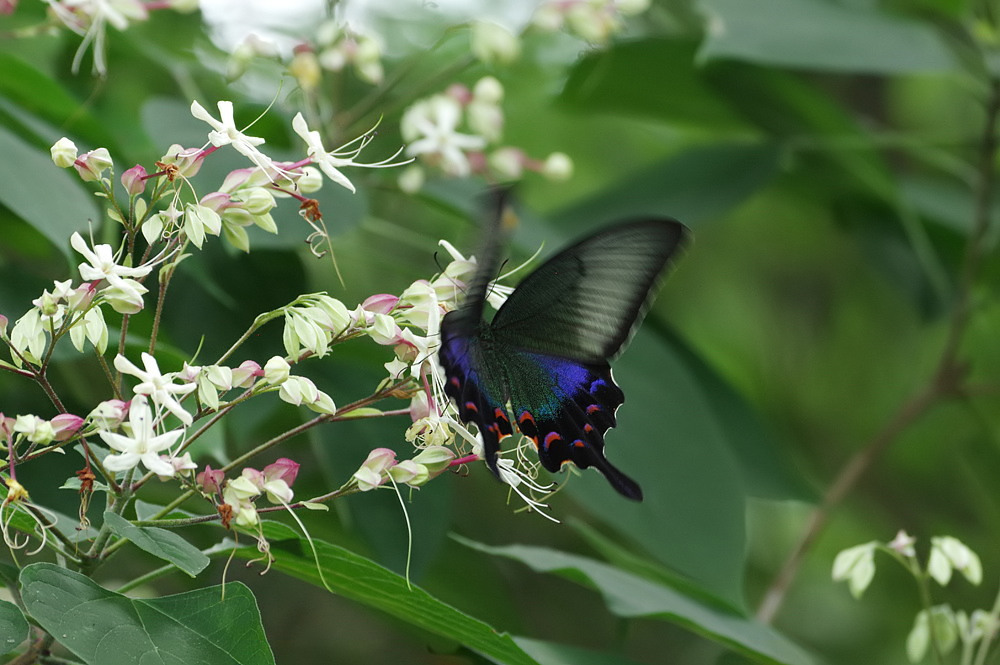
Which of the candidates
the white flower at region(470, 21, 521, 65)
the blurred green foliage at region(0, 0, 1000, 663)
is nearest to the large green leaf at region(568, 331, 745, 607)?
the blurred green foliage at region(0, 0, 1000, 663)

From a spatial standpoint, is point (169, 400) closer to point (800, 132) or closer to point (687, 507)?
point (687, 507)

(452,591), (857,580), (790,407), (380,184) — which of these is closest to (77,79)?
(380,184)

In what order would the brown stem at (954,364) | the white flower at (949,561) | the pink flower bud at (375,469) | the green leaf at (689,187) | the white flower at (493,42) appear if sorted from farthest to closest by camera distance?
1. the green leaf at (689,187)
2. the brown stem at (954,364)
3. the white flower at (493,42)
4. the white flower at (949,561)
5. the pink flower bud at (375,469)

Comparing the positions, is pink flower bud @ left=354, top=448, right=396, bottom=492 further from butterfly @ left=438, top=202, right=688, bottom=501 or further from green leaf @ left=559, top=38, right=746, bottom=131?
green leaf @ left=559, top=38, right=746, bottom=131

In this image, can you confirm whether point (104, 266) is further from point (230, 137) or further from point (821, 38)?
point (821, 38)

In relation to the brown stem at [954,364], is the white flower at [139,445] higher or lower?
higher

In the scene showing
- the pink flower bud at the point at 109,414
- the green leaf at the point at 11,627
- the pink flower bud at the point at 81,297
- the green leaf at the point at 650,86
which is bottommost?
the green leaf at the point at 650,86

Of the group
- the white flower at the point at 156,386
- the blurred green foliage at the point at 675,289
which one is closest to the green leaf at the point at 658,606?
the blurred green foliage at the point at 675,289

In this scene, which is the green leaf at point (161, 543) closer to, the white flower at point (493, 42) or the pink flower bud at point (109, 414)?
the pink flower bud at point (109, 414)
